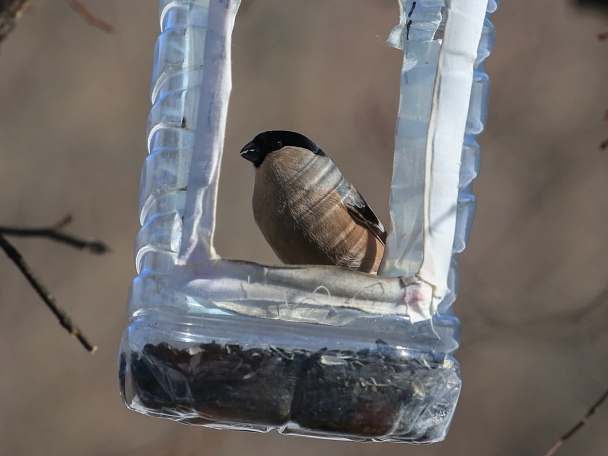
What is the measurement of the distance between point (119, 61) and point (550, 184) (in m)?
2.87

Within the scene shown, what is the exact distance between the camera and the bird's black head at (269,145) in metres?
2.96

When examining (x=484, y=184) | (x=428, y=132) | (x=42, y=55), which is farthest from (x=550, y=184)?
(x=428, y=132)

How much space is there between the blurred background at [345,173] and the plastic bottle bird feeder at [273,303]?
3274mm

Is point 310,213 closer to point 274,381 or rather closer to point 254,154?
point 254,154

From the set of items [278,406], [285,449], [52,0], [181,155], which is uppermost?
[52,0]

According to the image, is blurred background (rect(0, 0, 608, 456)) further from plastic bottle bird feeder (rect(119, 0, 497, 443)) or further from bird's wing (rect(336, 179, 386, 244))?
plastic bottle bird feeder (rect(119, 0, 497, 443))

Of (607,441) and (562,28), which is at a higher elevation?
(562,28)

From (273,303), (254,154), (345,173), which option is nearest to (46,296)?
(273,303)

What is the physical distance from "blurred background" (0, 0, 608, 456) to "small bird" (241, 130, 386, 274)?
2675 mm

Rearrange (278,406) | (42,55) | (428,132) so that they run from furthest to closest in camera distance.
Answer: (42,55) → (428,132) → (278,406)

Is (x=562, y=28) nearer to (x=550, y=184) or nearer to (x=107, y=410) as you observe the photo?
(x=550, y=184)

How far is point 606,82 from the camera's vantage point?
6.87 metres

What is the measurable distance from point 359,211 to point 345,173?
2.99 meters

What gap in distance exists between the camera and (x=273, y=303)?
2.14 m
